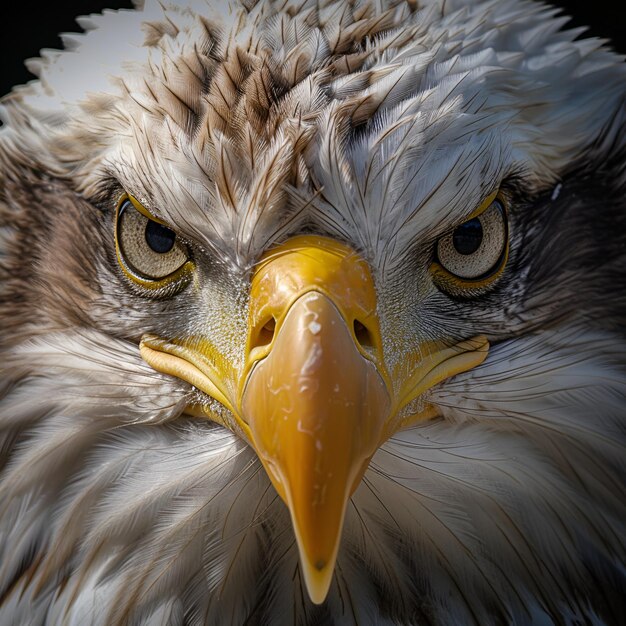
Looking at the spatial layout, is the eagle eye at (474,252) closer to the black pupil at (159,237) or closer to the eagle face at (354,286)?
the eagle face at (354,286)

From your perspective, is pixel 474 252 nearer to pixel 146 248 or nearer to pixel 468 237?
pixel 468 237

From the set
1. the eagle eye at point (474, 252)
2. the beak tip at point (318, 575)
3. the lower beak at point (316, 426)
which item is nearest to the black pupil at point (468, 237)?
the eagle eye at point (474, 252)

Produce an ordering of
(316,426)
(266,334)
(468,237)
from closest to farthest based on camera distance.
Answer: (316,426) < (266,334) < (468,237)

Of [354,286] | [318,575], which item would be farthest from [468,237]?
[318,575]

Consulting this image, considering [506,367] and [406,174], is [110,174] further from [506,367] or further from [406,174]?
[506,367]

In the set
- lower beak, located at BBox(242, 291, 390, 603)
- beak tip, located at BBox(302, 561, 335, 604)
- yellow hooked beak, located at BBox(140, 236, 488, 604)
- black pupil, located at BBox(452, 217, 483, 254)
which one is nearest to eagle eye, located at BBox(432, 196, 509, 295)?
black pupil, located at BBox(452, 217, 483, 254)

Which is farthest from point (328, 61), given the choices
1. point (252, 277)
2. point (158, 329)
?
point (158, 329)
